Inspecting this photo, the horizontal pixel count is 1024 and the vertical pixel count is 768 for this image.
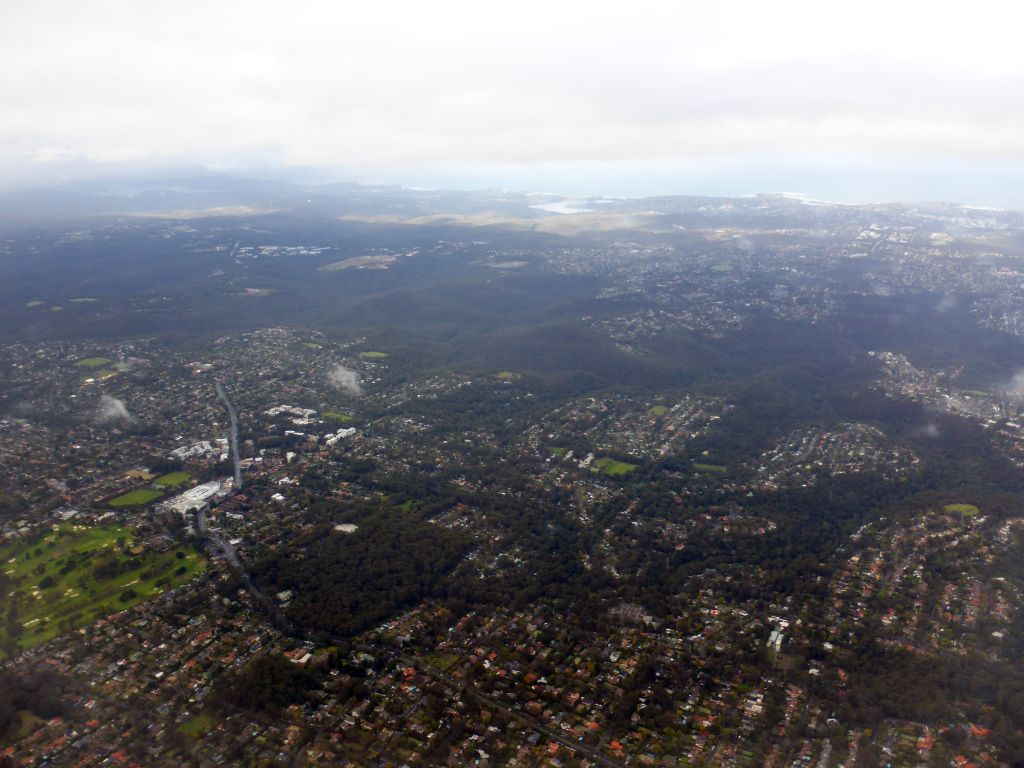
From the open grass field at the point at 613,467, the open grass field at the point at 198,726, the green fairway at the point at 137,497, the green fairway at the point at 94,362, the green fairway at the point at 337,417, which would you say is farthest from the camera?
the green fairway at the point at 94,362

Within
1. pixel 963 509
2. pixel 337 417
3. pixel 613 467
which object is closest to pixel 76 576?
pixel 337 417

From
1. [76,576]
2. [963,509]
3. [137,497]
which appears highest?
[963,509]

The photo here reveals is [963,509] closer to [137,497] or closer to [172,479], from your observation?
[172,479]

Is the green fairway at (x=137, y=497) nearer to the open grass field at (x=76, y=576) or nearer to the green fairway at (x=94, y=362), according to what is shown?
the open grass field at (x=76, y=576)

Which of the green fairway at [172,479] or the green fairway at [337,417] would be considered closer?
the green fairway at [172,479]

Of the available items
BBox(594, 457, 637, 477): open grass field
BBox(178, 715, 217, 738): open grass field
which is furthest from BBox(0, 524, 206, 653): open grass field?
BBox(594, 457, 637, 477): open grass field

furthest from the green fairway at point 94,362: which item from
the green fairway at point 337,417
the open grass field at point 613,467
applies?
the open grass field at point 613,467
